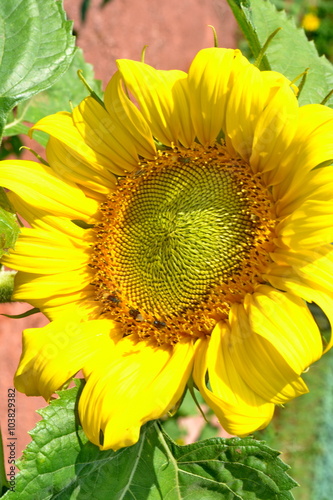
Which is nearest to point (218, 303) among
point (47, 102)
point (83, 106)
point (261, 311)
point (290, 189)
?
point (261, 311)

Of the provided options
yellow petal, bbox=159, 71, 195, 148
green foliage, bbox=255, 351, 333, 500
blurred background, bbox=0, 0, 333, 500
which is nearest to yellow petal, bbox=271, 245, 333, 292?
yellow petal, bbox=159, 71, 195, 148

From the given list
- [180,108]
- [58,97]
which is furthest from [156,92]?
[58,97]

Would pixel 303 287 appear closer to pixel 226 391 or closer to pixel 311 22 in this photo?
pixel 226 391

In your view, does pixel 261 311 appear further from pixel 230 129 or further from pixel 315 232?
pixel 230 129

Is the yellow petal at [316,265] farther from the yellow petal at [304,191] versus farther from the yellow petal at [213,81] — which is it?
the yellow petal at [213,81]

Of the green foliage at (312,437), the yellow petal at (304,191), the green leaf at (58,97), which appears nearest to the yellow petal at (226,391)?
the yellow petal at (304,191)

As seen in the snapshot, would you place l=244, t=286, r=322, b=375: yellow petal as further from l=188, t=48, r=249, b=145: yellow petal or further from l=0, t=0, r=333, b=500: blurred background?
l=0, t=0, r=333, b=500: blurred background
